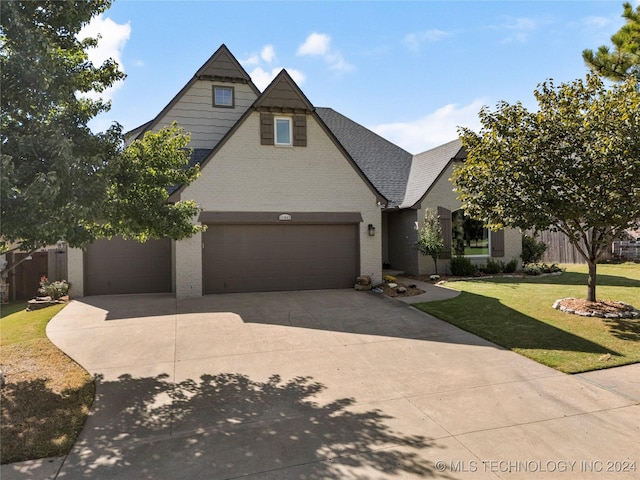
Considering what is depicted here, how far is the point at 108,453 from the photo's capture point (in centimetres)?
384

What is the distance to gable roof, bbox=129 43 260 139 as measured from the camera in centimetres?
1469

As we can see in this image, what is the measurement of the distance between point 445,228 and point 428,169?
316 cm

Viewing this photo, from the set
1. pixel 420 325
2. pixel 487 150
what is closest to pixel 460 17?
pixel 487 150

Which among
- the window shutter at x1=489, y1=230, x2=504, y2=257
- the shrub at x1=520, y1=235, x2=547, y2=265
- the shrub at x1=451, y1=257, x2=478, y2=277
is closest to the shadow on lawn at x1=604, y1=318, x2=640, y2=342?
the shrub at x1=451, y1=257, x2=478, y2=277

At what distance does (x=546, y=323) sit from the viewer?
8.62 m

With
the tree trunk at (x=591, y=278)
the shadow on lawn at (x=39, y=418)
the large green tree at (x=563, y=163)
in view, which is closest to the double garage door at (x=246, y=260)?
the large green tree at (x=563, y=163)

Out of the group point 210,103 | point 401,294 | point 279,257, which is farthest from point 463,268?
point 210,103

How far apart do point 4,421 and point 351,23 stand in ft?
33.0

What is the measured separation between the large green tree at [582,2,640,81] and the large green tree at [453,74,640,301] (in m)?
5.04

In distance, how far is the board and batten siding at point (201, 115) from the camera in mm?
14766

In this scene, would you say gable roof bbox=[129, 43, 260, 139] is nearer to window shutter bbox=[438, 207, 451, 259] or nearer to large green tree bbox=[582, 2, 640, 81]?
window shutter bbox=[438, 207, 451, 259]

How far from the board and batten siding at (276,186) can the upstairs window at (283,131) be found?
0.27m

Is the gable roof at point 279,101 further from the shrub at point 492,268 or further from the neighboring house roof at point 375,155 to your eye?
the shrub at point 492,268

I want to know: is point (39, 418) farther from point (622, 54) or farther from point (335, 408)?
point (622, 54)
